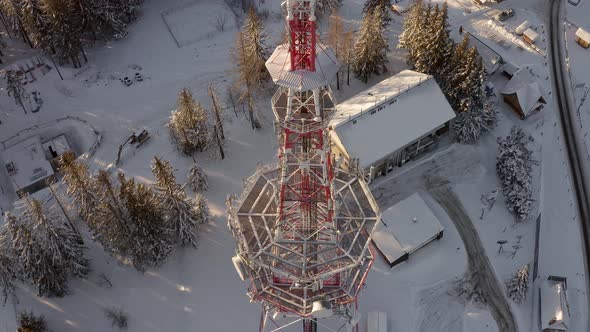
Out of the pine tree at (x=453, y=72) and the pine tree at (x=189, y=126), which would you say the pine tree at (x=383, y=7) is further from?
the pine tree at (x=189, y=126)

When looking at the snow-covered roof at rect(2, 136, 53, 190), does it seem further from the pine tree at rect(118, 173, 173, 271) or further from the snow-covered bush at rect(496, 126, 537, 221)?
the snow-covered bush at rect(496, 126, 537, 221)

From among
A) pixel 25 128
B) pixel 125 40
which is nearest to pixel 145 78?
pixel 125 40

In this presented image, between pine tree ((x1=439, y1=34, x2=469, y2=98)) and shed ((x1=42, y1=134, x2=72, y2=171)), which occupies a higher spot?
pine tree ((x1=439, y1=34, x2=469, y2=98))

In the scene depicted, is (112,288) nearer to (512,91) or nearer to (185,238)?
(185,238)

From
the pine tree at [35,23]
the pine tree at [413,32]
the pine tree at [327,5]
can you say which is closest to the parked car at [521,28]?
the pine tree at [413,32]

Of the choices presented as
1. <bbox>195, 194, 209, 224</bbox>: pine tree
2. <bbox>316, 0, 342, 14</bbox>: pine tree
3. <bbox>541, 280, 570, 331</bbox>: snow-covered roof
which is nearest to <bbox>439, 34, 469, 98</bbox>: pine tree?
<bbox>316, 0, 342, 14</bbox>: pine tree

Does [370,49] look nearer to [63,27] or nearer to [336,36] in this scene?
[336,36]
